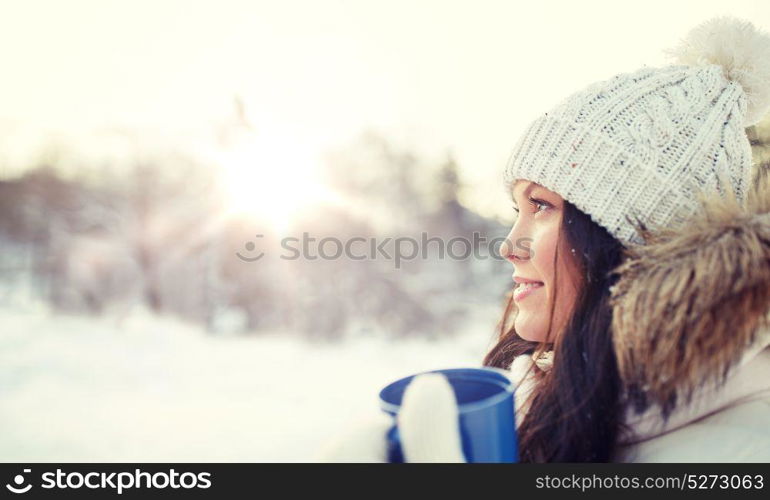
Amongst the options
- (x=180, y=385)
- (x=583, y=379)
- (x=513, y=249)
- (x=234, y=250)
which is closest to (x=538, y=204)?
(x=513, y=249)

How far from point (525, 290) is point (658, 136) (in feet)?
1.49

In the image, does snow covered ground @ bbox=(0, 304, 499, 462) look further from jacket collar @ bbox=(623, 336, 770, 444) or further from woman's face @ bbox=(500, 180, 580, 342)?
jacket collar @ bbox=(623, 336, 770, 444)

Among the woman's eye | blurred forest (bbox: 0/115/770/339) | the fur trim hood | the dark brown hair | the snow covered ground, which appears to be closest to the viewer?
the fur trim hood

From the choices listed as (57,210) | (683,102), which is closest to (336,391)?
(683,102)

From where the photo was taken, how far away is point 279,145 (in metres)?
5.38

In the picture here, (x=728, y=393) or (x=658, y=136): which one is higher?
(x=658, y=136)

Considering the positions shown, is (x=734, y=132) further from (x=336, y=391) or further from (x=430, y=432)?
(x=336, y=391)

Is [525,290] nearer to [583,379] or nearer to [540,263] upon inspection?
[540,263]

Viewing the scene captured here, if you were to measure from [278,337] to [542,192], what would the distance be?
193 inches

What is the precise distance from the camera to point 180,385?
14.1 ft

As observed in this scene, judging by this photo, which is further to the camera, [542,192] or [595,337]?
[542,192]

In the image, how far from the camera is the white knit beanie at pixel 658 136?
3.19 ft

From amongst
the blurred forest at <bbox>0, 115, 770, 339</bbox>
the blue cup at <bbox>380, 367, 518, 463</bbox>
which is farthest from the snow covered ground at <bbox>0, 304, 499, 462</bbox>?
the blue cup at <bbox>380, 367, 518, 463</bbox>

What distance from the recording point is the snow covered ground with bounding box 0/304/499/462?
3.17m
